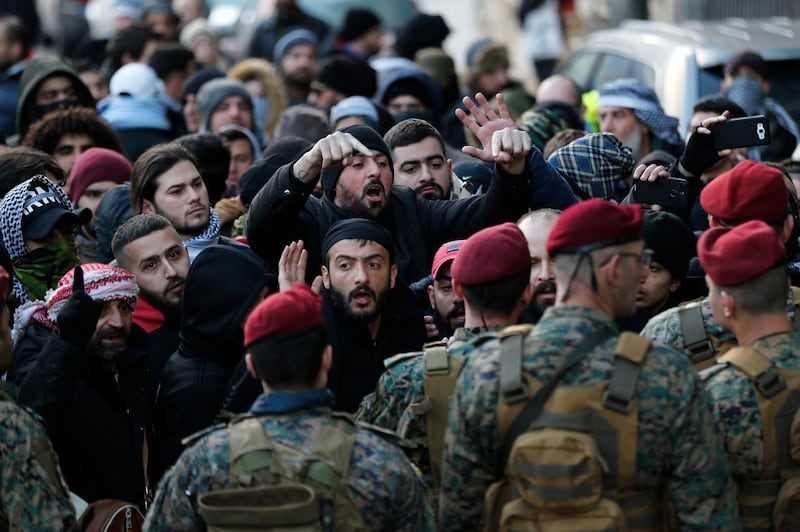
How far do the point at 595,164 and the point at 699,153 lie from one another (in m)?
0.73

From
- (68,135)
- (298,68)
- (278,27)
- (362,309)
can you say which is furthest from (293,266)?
(278,27)

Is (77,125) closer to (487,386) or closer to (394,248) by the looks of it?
(394,248)

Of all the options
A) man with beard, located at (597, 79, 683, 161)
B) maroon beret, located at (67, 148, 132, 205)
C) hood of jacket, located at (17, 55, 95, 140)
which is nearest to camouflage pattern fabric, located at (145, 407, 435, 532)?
maroon beret, located at (67, 148, 132, 205)

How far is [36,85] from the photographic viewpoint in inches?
374

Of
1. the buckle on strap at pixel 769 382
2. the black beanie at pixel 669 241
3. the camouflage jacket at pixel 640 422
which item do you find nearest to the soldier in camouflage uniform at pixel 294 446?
the camouflage jacket at pixel 640 422

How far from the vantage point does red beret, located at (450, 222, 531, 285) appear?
4.51m

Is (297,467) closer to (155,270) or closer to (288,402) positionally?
(288,402)

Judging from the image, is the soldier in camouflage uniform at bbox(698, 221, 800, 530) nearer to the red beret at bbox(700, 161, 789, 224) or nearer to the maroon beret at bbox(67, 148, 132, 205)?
the red beret at bbox(700, 161, 789, 224)

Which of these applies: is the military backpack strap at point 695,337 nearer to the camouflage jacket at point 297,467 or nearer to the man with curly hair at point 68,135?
the camouflage jacket at point 297,467

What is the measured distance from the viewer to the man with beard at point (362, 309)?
17.9 feet

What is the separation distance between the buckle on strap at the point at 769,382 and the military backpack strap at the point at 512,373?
79 centimetres

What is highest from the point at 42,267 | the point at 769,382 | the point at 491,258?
the point at 491,258

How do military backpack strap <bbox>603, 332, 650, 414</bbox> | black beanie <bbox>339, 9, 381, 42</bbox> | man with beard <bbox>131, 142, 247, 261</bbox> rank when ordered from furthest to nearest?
black beanie <bbox>339, 9, 381, 42</bbox> → man with beard <bbox>131, 142, 247, 261</bbox> → military backpack strap <bbox>603, 332, 650, 414</bbox>

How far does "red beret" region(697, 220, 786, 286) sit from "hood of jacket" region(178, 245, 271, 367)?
1.86 meters
